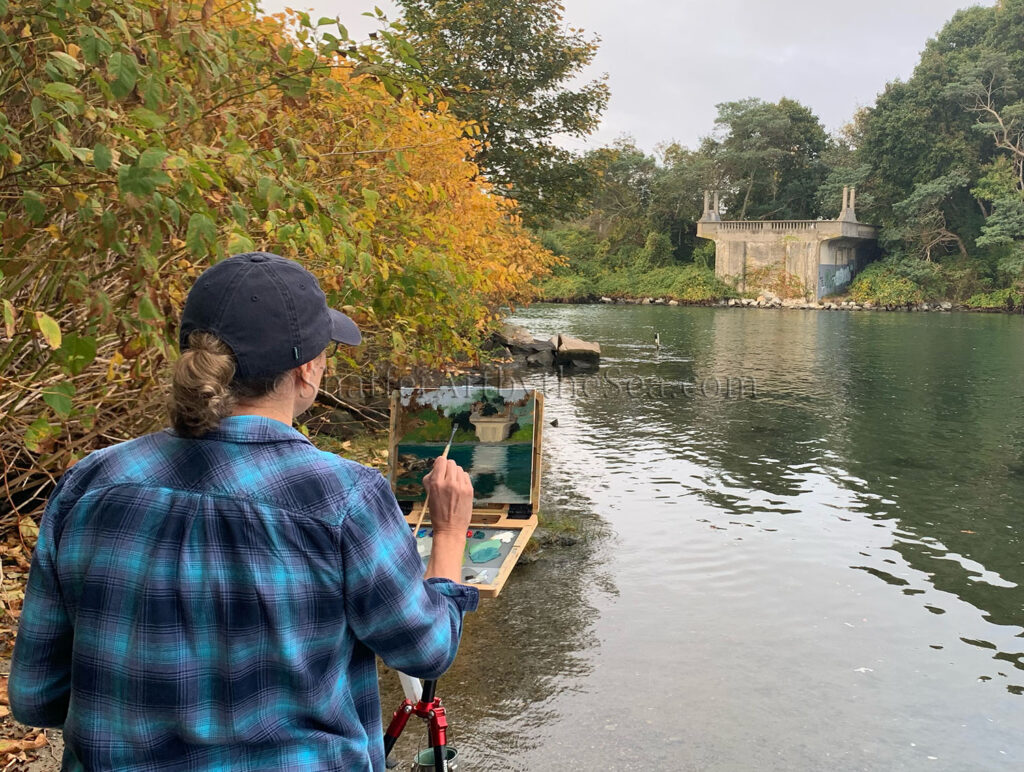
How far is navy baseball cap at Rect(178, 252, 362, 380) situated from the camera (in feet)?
5.47

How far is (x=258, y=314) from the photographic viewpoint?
1674mm

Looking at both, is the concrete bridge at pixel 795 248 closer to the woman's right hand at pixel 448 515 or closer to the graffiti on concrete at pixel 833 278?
the graffiti on concrete at pixel 833 278

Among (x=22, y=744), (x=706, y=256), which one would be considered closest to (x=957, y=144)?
(x=706, y=256)

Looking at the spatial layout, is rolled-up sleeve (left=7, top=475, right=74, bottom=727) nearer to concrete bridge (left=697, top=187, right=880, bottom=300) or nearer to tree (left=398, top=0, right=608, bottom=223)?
tree (left=398, top=0, right=608, bottom=223)

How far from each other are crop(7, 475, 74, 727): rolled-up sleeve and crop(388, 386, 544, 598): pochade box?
3.79 meters

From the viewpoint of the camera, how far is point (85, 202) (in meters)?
3.53

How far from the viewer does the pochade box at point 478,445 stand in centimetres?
578

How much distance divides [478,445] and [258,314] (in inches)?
171

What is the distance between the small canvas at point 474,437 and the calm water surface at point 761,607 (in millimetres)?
979

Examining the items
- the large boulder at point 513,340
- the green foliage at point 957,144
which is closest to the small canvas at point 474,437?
the large boulder at point 513,340

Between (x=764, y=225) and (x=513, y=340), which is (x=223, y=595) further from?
(x=764, y=225)

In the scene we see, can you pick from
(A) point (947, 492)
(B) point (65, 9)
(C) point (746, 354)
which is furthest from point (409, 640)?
(C) point (746, 354)

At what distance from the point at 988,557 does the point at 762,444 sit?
498 centimetres

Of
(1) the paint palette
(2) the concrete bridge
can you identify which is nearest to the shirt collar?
(1) the paint palette
